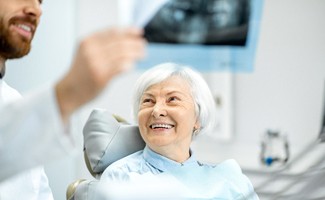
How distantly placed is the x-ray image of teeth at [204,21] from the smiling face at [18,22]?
1.56 meters

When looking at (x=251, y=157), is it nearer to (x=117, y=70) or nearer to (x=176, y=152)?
(x=176, y=152)

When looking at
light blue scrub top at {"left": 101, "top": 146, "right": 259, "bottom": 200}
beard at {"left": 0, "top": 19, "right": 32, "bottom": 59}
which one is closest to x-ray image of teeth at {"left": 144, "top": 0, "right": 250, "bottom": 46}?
light blue scrub top at {"left": 101, "top": 146, "right": 259, "bottom": 200}

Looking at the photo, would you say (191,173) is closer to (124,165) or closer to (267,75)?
(124,165)

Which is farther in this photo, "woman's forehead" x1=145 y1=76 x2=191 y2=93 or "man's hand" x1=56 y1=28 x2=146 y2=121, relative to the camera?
"woman's forehead" x1=145 y1=76 x2=191 y2=93

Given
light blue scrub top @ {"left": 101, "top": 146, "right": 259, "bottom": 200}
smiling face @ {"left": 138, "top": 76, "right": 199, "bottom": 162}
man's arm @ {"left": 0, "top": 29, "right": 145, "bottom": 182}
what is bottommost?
light blue scrub top @ {"left": 101, "top": 146, "right": 259, "bottom": 200}

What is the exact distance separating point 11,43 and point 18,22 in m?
0.10

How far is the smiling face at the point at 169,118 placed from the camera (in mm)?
1585

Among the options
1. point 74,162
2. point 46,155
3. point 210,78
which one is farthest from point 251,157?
point 46,155

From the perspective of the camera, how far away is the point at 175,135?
160 centimetres

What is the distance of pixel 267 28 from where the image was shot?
8.34 feet

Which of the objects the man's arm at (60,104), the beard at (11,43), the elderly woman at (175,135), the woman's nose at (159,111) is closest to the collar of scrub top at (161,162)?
the elderly woman at (175,135)

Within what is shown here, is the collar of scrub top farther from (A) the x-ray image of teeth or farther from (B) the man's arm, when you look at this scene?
(A) the x-ray image of teeth

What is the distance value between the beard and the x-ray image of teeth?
149cm

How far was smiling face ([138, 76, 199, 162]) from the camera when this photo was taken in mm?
1585
